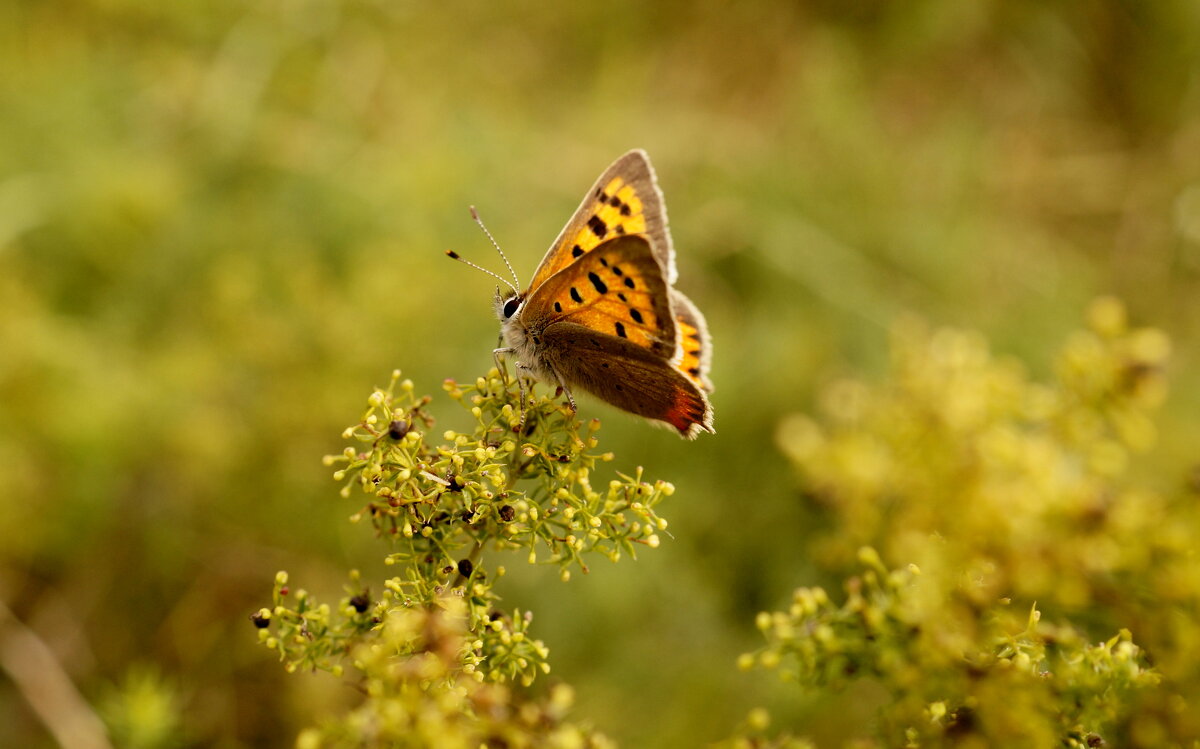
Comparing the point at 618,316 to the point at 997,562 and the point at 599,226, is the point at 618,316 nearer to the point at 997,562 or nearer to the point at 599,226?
the point at 599,226

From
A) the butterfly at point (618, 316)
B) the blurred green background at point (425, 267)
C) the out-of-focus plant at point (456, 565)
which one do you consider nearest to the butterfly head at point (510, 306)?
the butterfly at point (618, 316)

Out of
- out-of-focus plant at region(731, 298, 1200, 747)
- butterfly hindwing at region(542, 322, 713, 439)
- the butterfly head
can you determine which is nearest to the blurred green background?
out-of-focus plant at region(731, 298, 1200, 747)

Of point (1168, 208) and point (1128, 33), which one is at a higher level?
point (1128, 33)

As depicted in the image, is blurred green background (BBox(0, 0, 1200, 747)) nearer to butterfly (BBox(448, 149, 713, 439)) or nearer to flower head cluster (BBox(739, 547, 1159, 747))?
butterfly (BBox(448, 149, 713, 439))

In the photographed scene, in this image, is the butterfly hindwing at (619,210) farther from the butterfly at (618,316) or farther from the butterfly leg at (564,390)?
the butterfly leg at (564,390)

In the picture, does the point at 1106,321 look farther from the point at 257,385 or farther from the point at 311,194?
the point at 311,194

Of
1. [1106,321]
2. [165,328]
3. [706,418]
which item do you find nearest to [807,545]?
[1106,321]
